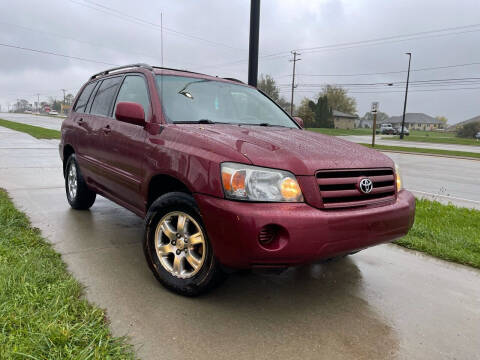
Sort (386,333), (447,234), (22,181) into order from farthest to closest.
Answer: (22,181)
(447,234)
(386,333)

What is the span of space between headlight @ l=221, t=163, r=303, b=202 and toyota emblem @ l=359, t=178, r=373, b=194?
50 centimetres

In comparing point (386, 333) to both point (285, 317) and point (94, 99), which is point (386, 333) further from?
point (94, 99)

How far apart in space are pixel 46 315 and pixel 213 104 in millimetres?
2248

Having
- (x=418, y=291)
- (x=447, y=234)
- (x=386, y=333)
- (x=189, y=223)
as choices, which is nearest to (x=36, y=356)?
(x=189, y=223)

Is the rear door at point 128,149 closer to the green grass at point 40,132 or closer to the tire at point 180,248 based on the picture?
the tire at point 180,248

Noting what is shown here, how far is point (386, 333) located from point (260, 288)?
1.00 metres

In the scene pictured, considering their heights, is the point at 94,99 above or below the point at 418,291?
above

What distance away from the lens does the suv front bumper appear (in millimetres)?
2275

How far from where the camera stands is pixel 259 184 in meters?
2.38

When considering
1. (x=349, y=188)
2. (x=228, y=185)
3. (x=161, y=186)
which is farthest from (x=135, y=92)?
(x=349, y=188)

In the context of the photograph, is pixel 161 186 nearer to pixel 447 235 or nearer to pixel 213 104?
Result: pixel 213 104

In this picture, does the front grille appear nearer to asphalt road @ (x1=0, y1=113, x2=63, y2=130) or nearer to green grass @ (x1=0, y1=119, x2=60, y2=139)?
green grass @ (x1=0, y1=119, x2=60, y2=139)

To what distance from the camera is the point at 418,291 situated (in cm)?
318

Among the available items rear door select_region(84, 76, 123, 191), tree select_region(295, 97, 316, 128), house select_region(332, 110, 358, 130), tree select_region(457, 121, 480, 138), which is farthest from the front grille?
house select_region(332, 110, 358, 130)
